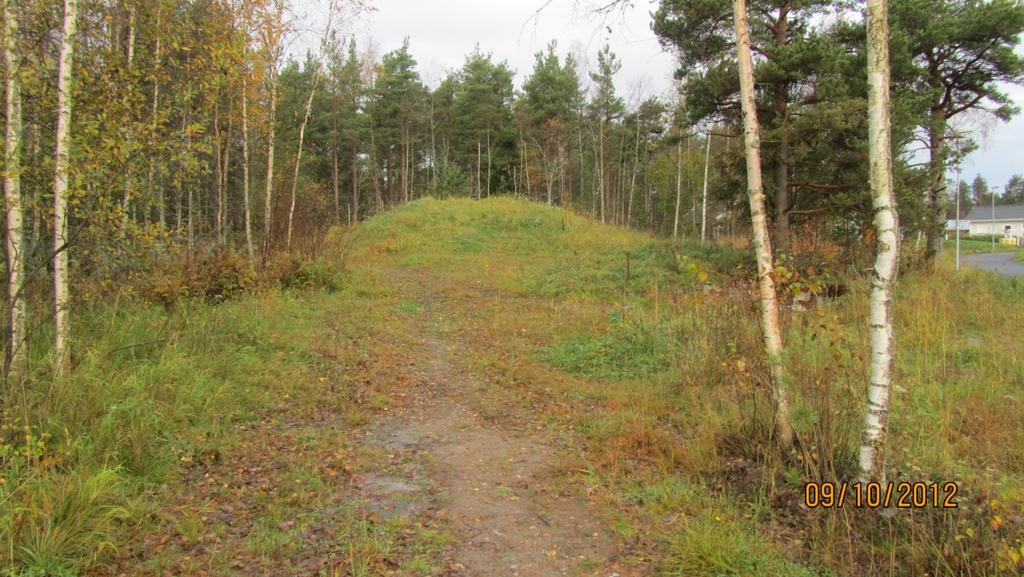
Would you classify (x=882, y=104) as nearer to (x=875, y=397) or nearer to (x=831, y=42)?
(x=875, y=397)

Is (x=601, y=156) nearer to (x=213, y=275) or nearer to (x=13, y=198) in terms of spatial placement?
(x=213, y=275)

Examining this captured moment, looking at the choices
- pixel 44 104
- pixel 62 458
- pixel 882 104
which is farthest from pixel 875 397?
pixel 44 104

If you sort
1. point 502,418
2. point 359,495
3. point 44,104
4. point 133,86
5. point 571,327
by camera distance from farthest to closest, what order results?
point 571,327 → point 502,418 → point 133,86 → point 44,104 → point 359,495

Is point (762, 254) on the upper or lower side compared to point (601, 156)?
lower

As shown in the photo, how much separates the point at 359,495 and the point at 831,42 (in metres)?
12.3

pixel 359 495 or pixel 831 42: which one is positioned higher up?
pixel 831 42

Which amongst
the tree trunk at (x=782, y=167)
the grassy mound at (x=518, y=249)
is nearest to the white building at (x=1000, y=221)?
the grassy mound at (x=518, y=249)

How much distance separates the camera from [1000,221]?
2392 inches

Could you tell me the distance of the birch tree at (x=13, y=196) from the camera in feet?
14.4

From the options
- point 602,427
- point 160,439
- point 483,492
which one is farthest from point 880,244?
point 160,439

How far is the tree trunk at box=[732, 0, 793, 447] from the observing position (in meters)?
3.89

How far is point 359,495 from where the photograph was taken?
4051mm
